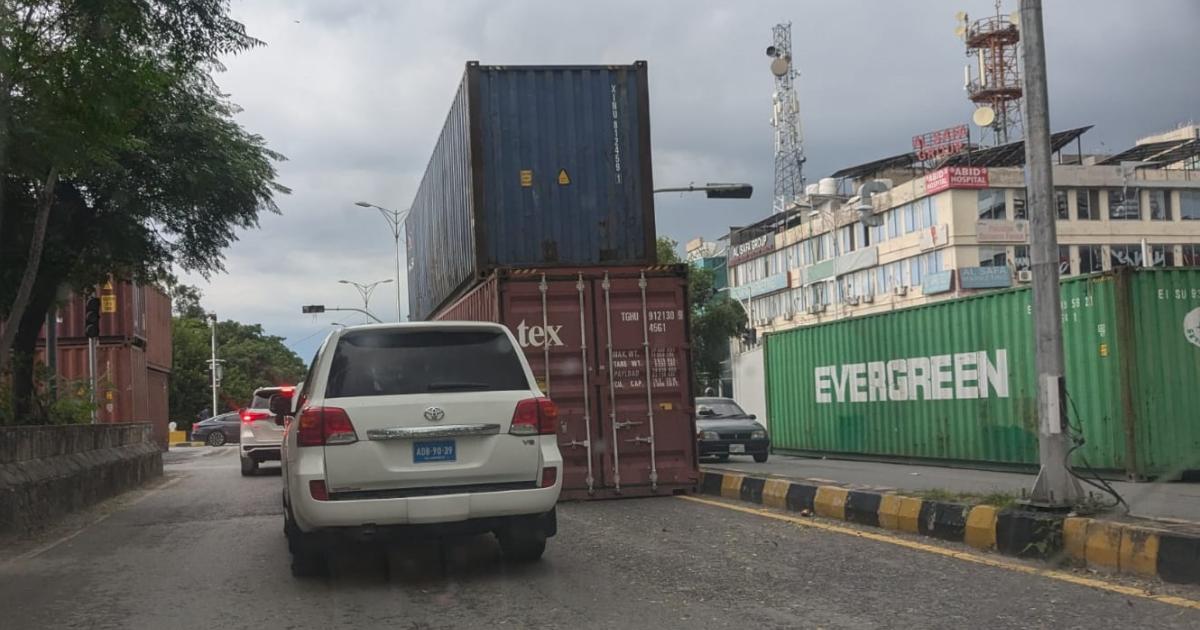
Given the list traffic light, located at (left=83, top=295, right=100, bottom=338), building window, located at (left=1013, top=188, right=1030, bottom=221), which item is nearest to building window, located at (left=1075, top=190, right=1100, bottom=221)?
building window, located at (left=1013, top=188, right=1030, bottom=221)

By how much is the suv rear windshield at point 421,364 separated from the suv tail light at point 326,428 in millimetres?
156

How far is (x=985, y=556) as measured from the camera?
25.0ft

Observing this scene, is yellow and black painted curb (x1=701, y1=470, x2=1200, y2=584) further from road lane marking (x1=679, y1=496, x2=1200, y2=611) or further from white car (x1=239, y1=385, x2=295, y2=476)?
white car (x1=239, y1=385, x2=295, y2=476)

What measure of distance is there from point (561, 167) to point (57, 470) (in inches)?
273

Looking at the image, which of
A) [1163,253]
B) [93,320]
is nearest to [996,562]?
[93,320]

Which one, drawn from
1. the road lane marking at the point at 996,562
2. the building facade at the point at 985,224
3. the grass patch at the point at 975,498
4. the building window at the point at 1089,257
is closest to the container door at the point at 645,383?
the road lane marking at the point at 996,562

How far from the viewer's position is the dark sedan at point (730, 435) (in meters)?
19.6

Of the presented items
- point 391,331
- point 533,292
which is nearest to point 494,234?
point 533,292

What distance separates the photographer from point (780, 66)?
6769 centimetres

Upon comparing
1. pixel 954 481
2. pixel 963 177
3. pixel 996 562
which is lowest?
pixel 954 481

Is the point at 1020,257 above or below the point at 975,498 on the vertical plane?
above

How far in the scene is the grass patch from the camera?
819cm

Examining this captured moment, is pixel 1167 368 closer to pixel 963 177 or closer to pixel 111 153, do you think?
pixel 111 153

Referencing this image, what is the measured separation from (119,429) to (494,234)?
28.0 ft
